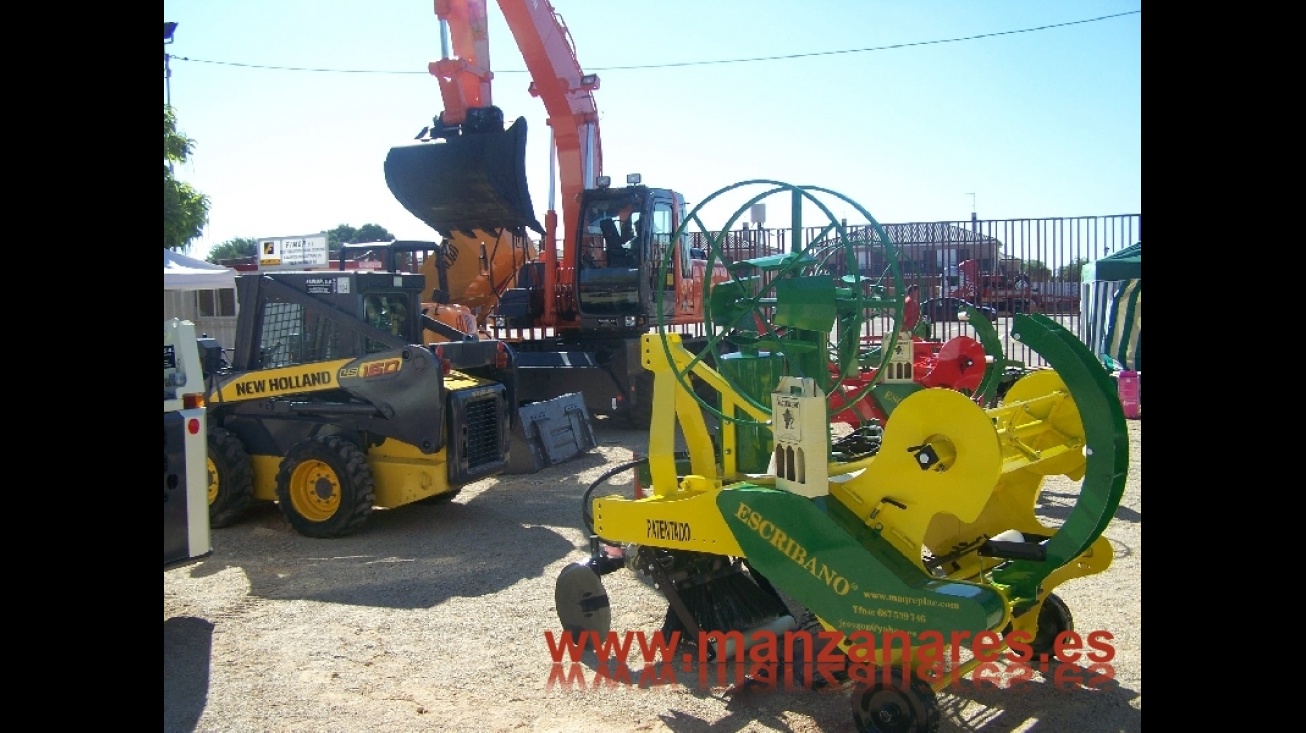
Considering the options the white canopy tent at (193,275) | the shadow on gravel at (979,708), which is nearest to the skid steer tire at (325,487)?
the shadow on gravel at (979,708)

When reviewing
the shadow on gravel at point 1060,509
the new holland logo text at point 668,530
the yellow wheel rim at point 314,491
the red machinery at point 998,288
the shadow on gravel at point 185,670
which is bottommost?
the shadow on gravel at point 185,670

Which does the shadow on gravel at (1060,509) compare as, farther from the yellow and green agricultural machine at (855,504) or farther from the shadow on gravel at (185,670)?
the shadow on gravel at (185,670)

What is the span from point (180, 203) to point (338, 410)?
14723mm

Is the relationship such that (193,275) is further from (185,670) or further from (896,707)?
(896,707)

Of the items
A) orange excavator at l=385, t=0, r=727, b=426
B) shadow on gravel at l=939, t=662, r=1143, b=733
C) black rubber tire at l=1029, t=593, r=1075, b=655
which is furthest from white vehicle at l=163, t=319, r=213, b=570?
orange excavator at l=385, t=0, r=727, b=426

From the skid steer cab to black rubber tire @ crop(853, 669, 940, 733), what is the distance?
162 inches

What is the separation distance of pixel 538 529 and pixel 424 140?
593cm

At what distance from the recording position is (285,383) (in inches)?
297

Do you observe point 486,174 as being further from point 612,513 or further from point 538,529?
point 612,513

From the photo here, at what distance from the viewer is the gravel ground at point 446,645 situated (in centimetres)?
420

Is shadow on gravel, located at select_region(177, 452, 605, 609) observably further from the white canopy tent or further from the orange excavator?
the white canopy tent

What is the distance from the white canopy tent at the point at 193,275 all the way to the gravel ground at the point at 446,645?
8473 millimetres

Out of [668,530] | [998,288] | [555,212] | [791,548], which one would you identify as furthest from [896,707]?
[998,288]

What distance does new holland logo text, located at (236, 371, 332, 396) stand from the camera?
7.46 m
